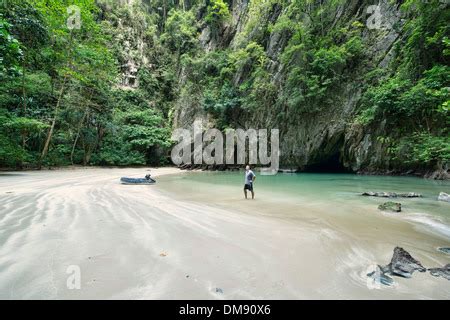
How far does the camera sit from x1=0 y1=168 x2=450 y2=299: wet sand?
205cm

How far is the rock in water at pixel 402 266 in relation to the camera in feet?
8.32

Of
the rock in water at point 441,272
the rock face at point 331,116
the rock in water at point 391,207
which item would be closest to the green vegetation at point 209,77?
the rock face at point 331,116

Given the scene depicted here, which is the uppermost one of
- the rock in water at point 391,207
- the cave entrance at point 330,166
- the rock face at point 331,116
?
the rock face at point 331,116

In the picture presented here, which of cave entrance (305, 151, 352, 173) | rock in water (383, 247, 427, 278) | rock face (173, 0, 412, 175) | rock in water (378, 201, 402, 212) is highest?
rock face (173, 0, 412, 175)

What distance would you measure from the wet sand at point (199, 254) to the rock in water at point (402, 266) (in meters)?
0.09

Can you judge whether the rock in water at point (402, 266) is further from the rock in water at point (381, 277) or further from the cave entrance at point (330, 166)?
the cave entrance at point (330, 166)

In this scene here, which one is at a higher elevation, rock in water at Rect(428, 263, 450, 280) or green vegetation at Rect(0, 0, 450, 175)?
green vegetation at Rect(0, 0, 450, 175)

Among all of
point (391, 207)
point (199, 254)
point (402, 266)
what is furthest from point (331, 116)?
point (199, 254)

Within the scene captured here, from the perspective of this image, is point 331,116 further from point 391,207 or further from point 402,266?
point 402,266

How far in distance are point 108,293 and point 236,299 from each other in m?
1.08

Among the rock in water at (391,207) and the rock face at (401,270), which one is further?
the rock in water at (391,207)

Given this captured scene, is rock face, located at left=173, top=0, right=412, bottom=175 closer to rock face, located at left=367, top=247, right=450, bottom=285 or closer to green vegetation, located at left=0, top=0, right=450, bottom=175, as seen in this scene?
green vegetation, located at left=0, top=0, right=450, bottom=175

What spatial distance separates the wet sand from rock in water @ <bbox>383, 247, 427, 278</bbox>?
86 millimetres

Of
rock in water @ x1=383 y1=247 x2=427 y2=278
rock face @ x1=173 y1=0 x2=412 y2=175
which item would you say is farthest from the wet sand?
Answer: rock face @ x1=173 y1=0 x2=412 y2=175
